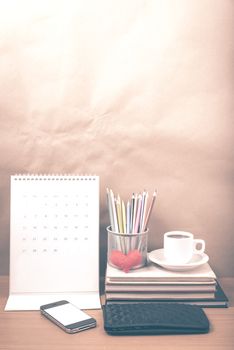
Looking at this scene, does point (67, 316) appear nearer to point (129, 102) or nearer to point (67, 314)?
point (67, 314)

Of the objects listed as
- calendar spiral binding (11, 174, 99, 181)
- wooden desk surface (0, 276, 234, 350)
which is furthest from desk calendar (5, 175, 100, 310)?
wooden desk surface (0, 276, 234, 350)

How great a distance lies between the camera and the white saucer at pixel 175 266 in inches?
44.1

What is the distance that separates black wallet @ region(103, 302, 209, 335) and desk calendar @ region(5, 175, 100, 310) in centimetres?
13

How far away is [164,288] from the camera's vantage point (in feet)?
3.62

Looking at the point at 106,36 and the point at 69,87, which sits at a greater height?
the point at 106,36

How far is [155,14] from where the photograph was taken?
1.22 metres

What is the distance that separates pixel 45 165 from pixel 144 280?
1.17 ft

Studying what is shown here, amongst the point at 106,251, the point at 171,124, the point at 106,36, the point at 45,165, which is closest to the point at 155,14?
the point at 106,36

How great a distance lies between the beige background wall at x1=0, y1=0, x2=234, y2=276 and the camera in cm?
122

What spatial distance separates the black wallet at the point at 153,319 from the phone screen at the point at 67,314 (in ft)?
0.15

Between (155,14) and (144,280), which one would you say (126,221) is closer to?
(144,280)

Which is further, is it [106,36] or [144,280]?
[106,36]

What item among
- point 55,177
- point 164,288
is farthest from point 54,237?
point 164,288

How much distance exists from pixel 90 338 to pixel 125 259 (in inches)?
7.9
